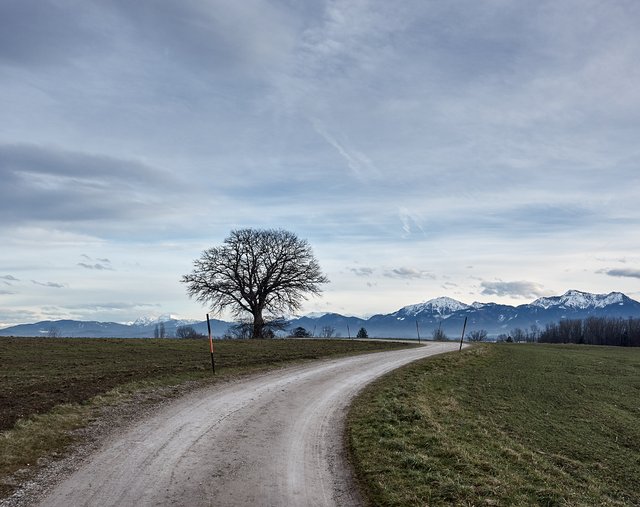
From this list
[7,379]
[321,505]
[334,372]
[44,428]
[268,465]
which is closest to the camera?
[321,505]

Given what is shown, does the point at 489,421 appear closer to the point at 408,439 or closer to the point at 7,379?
the point at 408,439

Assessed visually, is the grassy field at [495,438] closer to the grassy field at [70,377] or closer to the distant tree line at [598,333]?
the grassy field at [70,377]

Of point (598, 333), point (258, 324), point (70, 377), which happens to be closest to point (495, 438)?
point (70, 377)

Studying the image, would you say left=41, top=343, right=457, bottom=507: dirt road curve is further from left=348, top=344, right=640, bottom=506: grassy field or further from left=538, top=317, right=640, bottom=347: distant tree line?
left=538, top=317, right=640, bottom=347: distant tree line

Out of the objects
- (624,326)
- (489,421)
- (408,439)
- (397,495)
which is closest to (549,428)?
(489,421)

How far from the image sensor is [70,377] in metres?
19.4

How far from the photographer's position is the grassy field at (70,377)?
10914 mm

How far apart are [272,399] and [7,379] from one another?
10.9m

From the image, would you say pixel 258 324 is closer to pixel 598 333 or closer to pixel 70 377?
pixel 70 377

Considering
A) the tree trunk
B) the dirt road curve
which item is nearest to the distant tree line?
the tree trunk

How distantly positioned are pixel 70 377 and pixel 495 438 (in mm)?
16185

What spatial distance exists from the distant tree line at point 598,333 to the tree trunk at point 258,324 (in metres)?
94.8

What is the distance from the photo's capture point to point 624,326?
518 ft

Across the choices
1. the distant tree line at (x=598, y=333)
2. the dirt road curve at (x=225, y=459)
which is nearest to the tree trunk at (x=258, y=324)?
the dirt road curve at (x=225, y=459)
